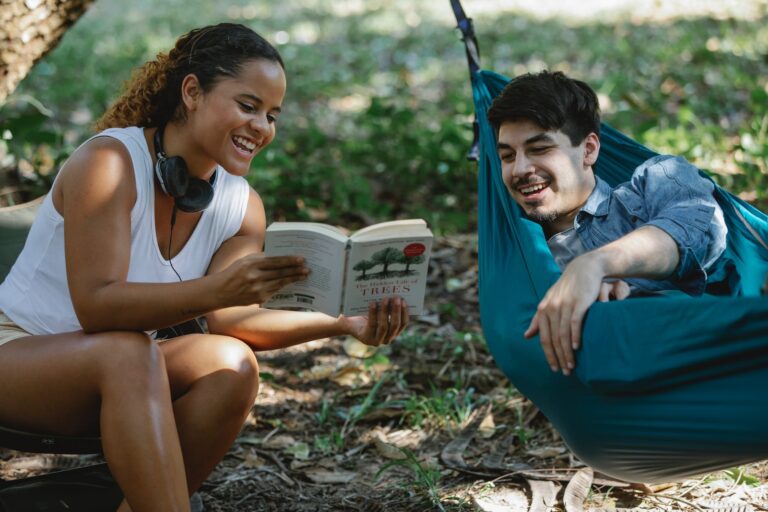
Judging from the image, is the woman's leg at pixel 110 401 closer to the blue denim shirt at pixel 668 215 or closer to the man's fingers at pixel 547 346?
the man's fingers at pixel 547 346

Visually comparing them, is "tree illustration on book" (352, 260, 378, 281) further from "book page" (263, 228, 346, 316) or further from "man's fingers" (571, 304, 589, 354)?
"man's fingers" (571, 304, 589, 354)

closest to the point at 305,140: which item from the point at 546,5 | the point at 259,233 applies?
the point at 259,233

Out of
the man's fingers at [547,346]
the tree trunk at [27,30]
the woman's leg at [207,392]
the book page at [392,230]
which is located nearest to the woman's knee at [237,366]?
the woman's leg at [207,392]

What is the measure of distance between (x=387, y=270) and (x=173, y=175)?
499 millimetres

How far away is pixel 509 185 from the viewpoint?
6.96ft

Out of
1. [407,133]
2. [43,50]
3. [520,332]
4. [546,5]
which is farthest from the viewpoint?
[546,5]

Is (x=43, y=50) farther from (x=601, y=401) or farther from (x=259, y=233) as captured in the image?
(x=601, y=401)

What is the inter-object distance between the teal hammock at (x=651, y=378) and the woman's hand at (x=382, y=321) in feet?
0.65

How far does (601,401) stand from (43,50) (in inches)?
89.3

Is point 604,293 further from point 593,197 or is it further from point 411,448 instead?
point 411,448

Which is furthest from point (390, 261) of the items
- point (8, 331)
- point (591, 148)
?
point (8, 331)

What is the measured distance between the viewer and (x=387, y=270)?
182 centimetres

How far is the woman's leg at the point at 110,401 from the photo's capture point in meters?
1.68

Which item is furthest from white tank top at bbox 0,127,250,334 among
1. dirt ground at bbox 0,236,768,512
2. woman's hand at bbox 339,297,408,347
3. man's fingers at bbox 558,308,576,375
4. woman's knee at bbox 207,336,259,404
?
man's fingers at bbox 558,308,576,375
